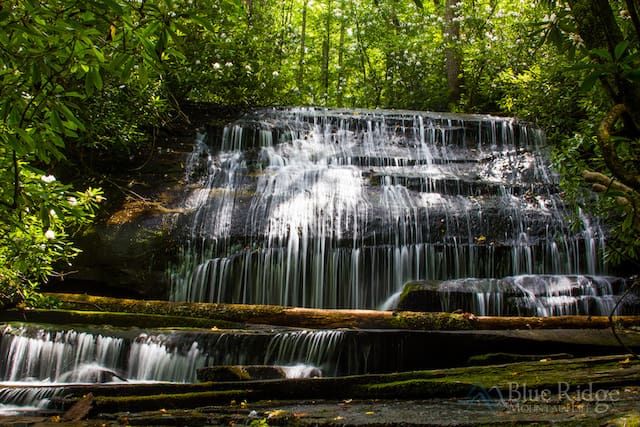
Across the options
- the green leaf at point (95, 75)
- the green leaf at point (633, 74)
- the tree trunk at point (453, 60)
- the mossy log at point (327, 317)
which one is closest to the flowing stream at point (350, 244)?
the mossy log at point (327, 317)

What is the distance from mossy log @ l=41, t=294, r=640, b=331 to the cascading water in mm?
2129

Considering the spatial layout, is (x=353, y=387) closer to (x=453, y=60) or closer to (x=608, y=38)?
(x=608, y=38)

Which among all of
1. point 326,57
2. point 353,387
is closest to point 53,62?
point 353,387

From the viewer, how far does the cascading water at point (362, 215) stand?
10.1m

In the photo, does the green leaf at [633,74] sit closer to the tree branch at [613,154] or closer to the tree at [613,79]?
the tree at [613,79]

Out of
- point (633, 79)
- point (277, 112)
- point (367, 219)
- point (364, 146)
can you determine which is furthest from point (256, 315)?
point (277, 112)

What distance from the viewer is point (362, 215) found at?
1105 centimetres

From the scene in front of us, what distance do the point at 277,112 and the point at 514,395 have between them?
11.5 meters

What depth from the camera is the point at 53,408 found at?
195 inches

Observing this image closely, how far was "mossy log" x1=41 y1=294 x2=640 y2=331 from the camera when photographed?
6836mm

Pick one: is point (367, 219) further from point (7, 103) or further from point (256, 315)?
point (7, 103)

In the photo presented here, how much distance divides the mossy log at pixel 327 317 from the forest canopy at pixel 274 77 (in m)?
0.91

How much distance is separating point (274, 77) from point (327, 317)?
10655 millimetres

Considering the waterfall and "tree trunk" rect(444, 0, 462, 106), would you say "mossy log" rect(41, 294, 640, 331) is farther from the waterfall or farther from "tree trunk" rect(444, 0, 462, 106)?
"tree trunk" rect(444, 0, 462, 106)
